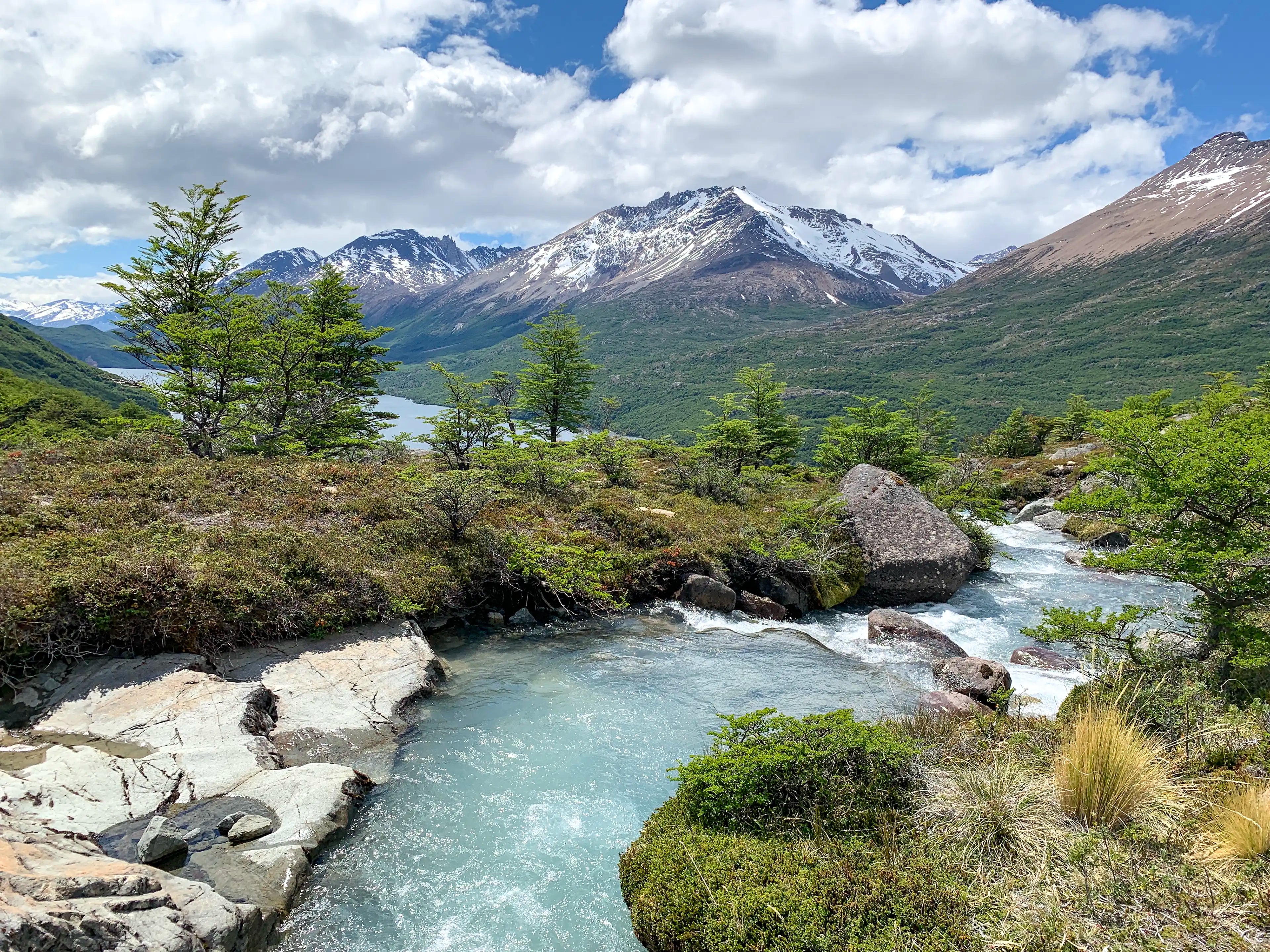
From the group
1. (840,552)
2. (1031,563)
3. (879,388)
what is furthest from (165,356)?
(879,388)

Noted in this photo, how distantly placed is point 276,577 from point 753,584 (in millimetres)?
13207

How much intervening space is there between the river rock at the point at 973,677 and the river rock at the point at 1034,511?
2418cm

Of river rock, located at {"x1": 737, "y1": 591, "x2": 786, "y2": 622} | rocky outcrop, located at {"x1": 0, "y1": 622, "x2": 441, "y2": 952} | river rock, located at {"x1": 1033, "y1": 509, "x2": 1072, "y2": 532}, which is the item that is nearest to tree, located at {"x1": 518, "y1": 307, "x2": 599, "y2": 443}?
river rock, located at {"x1": 737, "y1": 591, "x2": 786, "y2": 622}

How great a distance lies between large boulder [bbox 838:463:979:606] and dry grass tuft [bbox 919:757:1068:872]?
12.9 m

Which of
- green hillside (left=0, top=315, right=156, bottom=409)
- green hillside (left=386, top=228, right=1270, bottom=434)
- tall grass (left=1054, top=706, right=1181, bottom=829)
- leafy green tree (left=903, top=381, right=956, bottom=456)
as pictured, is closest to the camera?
tall grass (left=1054, top=706, right=1181, bottom=829)

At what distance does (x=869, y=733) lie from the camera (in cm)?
732

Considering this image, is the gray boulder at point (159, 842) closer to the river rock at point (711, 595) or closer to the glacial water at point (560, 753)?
the glacial water at point (560, 753)

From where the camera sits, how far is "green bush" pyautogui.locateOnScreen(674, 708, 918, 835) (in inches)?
269

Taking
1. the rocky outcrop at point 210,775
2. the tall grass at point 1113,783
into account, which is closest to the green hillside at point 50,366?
the rocky outcrop at point 210,775

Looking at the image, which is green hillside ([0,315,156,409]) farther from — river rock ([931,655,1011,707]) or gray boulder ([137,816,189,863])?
river rock ([931,655,1011,707])

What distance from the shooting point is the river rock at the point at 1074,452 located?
42656mm

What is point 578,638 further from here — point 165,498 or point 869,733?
point 165,498

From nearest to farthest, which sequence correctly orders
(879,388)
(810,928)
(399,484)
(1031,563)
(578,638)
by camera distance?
(810,928), (578,638), (399,484), (1031,563), (879,388)

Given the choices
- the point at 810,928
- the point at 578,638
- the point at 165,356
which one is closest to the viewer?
the point at 810,928
